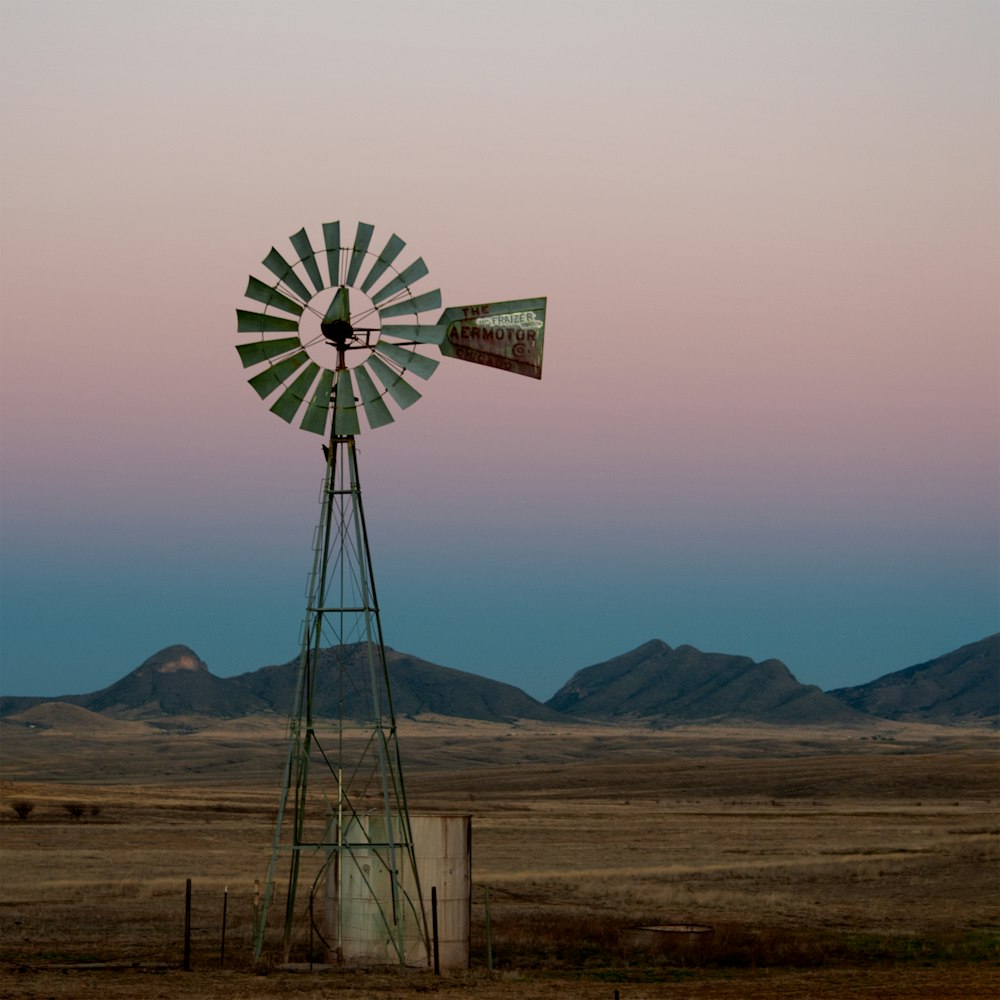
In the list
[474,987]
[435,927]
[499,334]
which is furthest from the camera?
[499,334]

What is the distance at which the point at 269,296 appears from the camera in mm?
29250

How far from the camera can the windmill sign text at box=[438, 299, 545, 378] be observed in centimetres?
2917

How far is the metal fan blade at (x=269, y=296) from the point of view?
2914cm

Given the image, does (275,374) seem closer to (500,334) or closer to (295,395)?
(295,395)

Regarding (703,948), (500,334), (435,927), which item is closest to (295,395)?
(500,334)

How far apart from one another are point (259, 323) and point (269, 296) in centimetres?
52

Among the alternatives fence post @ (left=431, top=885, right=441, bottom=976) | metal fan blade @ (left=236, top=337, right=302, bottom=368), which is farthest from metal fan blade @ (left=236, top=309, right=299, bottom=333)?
fence post @ (left=431, top=885, right=441, bottom=976)

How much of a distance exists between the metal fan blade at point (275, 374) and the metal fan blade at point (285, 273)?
1.08m

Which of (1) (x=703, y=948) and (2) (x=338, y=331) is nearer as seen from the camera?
(2) (x=338, y=331)

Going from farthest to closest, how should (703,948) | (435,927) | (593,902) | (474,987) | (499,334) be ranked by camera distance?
(593,902) → (703,948) → (499,334) → (435,927) → (474,987)

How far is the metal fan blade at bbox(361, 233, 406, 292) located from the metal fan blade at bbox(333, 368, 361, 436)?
6.04 feet

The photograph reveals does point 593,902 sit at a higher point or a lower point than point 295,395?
lower

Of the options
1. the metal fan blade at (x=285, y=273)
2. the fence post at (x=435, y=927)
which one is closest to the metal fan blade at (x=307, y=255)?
the metal fan blade at (x=285, y=273)

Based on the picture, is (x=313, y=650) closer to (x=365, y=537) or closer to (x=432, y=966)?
(x=365, y=537)
